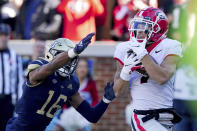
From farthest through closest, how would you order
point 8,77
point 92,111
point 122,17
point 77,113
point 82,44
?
point 122,17 < point 8,77 < point 77,113 < point 92,111 < point 82,44

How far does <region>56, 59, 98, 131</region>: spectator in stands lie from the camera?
7909mm

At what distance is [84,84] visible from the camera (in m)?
8.29

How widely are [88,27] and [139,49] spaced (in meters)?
4.36

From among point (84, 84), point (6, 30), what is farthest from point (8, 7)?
point (84, 84)

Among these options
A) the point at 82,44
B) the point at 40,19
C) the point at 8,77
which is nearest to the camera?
the point at 82,44

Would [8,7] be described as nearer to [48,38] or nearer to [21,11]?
[21,11]

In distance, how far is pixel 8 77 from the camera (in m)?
8.43

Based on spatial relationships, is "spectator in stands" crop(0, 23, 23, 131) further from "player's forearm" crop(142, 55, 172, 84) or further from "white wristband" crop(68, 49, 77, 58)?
"player's forearm" crop(142, 55, 172, 84)

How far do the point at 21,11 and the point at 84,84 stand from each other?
8.14 feet

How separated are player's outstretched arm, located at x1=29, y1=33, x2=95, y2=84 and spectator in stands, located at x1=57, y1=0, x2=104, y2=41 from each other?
13.4 ft

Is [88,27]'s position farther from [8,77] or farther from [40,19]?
[8,77]

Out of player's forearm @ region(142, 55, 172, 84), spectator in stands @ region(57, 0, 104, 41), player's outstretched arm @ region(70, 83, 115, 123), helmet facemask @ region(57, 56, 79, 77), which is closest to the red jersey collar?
player's forearm @ region(142, 55, 172, 84)

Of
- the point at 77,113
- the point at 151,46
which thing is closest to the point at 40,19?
the point at 77,113

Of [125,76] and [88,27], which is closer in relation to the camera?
[125,76]
